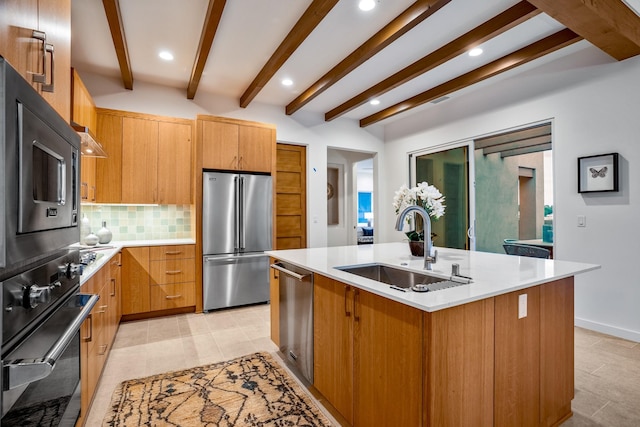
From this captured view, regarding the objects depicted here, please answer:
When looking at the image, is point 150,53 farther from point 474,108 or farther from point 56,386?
point 474,108

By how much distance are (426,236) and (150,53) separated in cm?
337

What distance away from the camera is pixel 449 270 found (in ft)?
6.15

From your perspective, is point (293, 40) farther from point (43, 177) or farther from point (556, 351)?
point (556, 351)

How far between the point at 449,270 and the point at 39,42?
2132 millimetres

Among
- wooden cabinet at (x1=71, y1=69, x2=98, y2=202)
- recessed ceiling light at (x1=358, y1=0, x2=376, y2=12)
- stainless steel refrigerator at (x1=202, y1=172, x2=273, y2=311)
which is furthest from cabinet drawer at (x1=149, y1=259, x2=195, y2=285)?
recessed ceiling light at (x1=358, y1=0, x2=376, y2=12)

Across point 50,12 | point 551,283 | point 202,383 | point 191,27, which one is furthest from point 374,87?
point 202,383

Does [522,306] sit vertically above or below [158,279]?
above

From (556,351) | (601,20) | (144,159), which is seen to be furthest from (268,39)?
(556,351)

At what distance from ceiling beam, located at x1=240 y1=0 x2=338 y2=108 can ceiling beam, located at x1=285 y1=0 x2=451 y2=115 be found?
64cm

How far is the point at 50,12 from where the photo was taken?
4.30 feet

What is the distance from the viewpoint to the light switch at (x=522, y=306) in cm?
154

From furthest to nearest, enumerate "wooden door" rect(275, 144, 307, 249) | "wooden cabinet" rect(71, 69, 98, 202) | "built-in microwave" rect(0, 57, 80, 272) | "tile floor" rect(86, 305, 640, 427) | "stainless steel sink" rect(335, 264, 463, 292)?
1. "wooden door" rect(275, 144, 307, 249)
2. "wooden cabinet" rect(71, 69, 98, 202)
3. "tile floor" rect(86, 305, 640, 427)
4. "stainless steel sink" rect(335, 264, 463, 292)
5. "built-in microwave" rect(0, 57, 80, 272)

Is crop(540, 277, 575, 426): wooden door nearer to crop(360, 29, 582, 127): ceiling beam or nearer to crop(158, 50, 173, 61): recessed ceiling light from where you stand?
crop(360, 29, 582, 127): ceiling beam

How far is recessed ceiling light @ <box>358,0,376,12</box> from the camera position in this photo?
2.53 meters
